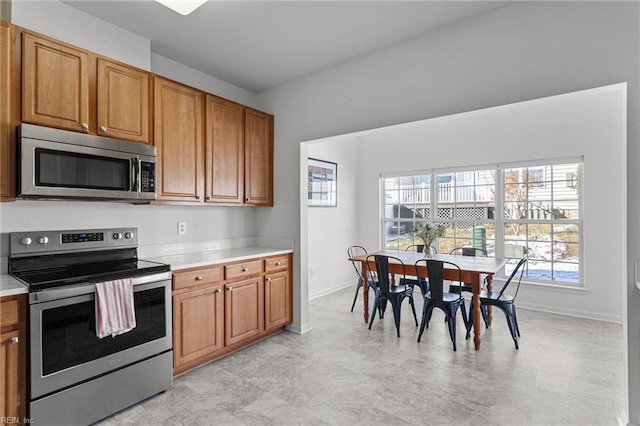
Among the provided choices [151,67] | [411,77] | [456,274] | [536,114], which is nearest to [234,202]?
[151,67]

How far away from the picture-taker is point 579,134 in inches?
163

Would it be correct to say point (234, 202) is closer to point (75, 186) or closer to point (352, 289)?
point (75, 186)

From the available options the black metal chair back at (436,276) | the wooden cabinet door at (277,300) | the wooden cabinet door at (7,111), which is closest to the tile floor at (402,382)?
the wooden cabinet door at (277,300)

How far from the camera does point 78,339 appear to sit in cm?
203

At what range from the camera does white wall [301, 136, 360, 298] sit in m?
5.16

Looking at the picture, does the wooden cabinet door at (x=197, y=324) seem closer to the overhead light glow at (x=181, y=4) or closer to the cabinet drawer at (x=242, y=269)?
the cabinet drawer at (x=242, y=269)

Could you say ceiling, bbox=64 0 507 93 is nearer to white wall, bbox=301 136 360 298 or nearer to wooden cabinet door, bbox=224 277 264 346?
white wall, bbox=301 136 360 298

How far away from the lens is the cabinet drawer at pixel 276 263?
11.2 feet

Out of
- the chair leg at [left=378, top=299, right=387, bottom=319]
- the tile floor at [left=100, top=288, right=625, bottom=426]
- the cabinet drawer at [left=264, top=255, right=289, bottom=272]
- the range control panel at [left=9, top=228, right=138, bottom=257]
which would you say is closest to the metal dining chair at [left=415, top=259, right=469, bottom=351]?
the tile floor at [left=100, top=288, right=625, bottom=426]

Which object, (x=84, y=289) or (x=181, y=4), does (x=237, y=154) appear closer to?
(x=181, y=4)

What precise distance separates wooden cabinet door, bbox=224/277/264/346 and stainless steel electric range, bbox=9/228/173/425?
1.93ft

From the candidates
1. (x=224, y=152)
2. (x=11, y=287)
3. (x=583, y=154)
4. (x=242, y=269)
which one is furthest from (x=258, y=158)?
(x=583, y=154)

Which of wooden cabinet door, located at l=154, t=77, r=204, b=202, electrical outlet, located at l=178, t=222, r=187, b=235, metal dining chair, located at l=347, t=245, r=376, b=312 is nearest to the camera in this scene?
wooden cabinet door, located at l=154, t=77, r=204, b=202

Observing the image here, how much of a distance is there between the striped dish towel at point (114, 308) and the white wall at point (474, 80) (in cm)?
180
